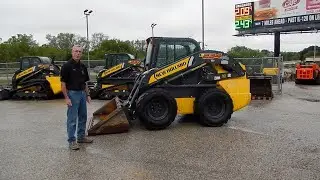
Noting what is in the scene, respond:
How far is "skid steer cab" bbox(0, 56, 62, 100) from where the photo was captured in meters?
18.6

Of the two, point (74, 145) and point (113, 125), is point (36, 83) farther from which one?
point (74, 145)

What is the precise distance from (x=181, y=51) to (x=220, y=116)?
7.44 feet

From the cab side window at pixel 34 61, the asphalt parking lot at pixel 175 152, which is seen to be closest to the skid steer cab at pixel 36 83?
the cab side window at pixel 34 61

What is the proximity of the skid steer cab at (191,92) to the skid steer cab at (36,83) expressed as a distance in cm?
858

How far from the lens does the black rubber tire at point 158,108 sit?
9461mm

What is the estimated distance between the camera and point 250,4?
2014 inches

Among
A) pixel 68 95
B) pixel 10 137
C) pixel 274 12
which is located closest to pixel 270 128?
pixel 68 95

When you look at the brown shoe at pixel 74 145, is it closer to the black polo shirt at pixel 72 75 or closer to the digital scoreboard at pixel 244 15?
the black polo shirt at pixel 72 75

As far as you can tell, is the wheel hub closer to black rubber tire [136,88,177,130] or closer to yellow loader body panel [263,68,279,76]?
black rubber tire [136,88,177,130]

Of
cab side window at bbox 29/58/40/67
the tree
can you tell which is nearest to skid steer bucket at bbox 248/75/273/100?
cab side window at bbox 29/58/40/67

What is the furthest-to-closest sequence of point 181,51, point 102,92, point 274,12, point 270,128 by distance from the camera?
point 274,12, point 102,92, point 181,51, point 270,128

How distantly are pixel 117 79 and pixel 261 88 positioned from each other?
20.3 ft

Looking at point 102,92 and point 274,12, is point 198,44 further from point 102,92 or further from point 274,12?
point 274,12

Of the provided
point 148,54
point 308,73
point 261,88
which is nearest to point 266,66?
point 308,73
